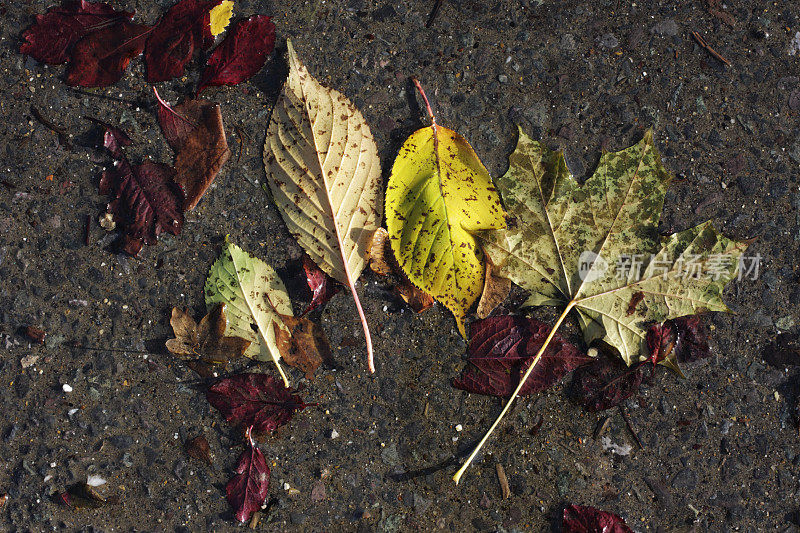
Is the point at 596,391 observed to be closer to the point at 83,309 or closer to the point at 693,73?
the point at 693,73

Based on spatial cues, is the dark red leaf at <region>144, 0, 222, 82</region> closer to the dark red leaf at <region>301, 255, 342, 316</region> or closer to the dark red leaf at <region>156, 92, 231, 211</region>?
the dark red leaf at <region>156, 92, 231, 211</region>

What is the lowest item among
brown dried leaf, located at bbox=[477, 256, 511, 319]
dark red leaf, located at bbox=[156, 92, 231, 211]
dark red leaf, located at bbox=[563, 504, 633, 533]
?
dark red leaf, located at bbox=[563, 504, 633, 533]

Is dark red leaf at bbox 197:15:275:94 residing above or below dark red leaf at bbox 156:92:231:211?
above

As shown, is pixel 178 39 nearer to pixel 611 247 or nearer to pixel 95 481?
pixel 95 481

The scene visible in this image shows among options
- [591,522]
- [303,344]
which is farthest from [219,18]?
[591,522]

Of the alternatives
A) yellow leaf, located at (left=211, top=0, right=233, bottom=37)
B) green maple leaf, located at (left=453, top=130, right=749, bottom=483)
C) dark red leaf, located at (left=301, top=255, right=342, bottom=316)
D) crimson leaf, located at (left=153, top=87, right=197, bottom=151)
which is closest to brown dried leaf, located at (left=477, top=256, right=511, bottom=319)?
green maple leaf, located at (left=453, top=130, right=749, bottom=483)

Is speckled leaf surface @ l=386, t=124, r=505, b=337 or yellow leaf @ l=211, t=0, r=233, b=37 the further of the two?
yellow leaf @ l=211, t=0, r=233, b=37
